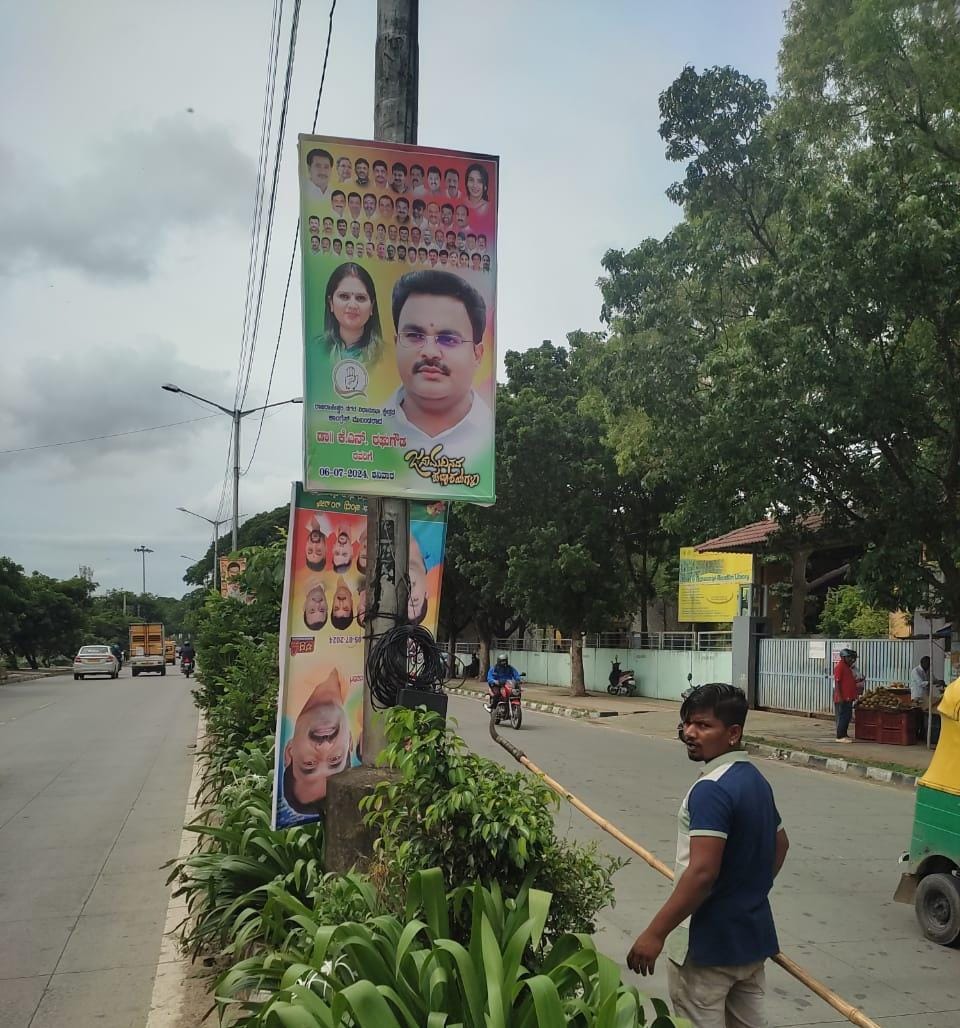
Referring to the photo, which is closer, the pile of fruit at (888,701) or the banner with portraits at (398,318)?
the banner with portraits at (398,318)

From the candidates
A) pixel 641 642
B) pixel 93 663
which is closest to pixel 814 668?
pixel 641 642

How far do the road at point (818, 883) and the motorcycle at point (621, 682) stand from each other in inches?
590

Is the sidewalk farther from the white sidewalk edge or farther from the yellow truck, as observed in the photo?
the yellow truck

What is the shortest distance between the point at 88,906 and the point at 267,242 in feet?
24.2

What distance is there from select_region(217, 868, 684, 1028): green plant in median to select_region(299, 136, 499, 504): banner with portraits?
204cm

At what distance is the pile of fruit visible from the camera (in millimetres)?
16156

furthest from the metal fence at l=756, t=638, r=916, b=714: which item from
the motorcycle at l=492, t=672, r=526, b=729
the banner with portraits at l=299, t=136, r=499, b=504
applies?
the banner with portraits at l=299, t=136, r=499, b=504

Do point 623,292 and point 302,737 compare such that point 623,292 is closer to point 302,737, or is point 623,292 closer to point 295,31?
point 295,31

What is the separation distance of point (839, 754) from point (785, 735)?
270 centimetres

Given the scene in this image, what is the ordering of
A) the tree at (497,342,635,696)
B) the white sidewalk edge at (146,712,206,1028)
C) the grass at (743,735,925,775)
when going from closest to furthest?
the white sidewalk edge at (146,712,206,1028), the grass at (743,735,925,775), the tree at (497,342,635,696)

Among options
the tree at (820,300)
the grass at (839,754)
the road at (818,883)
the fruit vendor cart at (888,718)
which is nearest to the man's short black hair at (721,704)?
the road at (818,883)

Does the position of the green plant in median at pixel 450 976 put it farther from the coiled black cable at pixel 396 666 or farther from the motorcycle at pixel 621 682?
the motorcycle at pixel 621 682

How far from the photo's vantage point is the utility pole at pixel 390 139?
4.88 meters

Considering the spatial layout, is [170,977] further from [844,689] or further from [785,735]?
[785,735]
